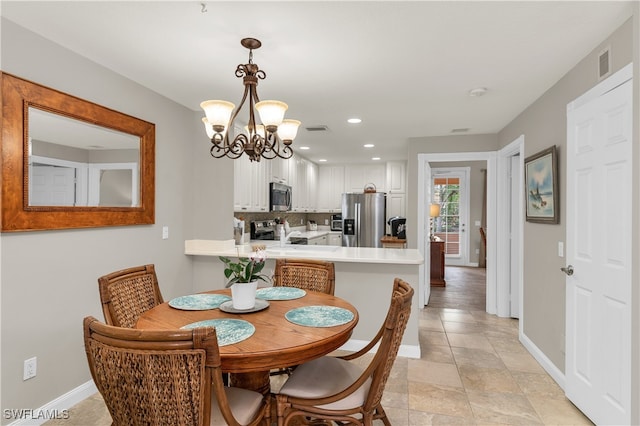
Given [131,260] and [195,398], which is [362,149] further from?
[195,398]

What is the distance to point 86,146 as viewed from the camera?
2.40 meters

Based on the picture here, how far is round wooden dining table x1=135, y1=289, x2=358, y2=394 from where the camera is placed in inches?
51.7

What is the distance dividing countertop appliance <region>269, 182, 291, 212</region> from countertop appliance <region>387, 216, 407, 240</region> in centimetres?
194

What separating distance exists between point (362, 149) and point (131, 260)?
12.7 feet

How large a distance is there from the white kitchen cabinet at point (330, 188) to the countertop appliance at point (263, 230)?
1783 millimetres

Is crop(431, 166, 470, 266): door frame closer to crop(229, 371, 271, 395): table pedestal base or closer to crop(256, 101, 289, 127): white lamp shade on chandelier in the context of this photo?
crop(256, 101, 289, 127): white lamp shade on chandelier

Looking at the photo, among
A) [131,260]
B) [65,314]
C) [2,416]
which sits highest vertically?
[131,260]

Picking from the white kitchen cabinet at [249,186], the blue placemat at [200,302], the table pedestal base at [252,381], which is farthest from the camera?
the white kitchen cabinet at [249,186]

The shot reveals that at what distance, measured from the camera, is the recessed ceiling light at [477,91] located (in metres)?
2.83

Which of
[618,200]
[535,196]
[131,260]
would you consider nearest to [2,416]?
[131,260]

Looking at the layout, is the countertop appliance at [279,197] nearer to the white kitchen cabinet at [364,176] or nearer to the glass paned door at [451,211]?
the white kitchen cabinet at [364,176]

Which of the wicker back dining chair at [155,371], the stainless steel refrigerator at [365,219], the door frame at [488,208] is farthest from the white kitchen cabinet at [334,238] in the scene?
Result: the wicker back dining chair at [155,371]

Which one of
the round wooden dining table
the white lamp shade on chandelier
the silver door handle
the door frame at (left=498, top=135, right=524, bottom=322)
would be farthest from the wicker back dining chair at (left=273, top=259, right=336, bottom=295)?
the door frame at (left=498, top=135, right=524, bottom=322)

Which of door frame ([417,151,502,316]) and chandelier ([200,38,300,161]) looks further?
door frame ([417,151,502,316])
